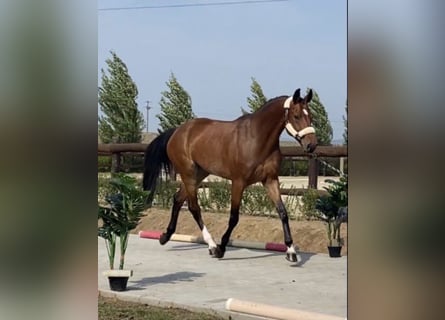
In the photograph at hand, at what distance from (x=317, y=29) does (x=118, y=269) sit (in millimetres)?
1543

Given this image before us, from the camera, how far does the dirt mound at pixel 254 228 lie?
2.50 meters

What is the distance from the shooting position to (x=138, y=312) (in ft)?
8.91

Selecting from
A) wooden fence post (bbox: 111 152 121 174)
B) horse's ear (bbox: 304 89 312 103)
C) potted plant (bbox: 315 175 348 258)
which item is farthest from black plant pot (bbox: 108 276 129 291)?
horse's ear (bbox: 304 89 312 103)

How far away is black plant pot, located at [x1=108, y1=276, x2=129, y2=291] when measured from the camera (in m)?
2.78

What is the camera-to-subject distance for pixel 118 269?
2.78m

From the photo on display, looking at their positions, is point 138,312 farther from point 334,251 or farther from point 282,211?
point 334,251

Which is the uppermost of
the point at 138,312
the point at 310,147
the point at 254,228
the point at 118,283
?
the point at 310,147

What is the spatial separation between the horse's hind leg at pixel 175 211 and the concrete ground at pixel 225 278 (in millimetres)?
45

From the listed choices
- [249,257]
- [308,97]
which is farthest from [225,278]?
[308,97]

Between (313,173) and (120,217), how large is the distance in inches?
39.4

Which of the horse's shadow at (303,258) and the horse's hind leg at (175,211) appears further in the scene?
the horse's hind leg at (175,211)

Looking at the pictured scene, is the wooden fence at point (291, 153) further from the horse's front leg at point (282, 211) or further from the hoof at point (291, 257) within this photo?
the hoof at point (291, 257)

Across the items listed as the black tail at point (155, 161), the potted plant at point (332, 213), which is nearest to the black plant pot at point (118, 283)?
the black tail at point (155, 161)
